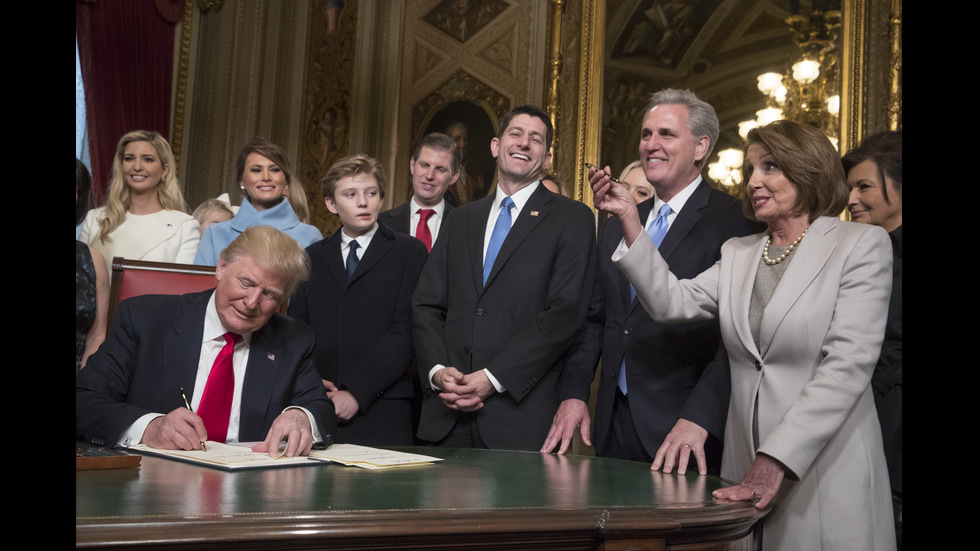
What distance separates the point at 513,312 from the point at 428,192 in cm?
164

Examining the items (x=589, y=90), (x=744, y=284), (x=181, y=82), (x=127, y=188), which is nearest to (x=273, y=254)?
(x=744, y=284)

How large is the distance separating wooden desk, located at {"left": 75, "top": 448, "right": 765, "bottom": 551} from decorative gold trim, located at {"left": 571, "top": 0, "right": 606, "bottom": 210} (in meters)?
6.16

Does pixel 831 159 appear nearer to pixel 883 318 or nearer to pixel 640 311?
pixel 883 318

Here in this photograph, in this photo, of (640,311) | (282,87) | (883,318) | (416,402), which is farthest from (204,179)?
(883,318)

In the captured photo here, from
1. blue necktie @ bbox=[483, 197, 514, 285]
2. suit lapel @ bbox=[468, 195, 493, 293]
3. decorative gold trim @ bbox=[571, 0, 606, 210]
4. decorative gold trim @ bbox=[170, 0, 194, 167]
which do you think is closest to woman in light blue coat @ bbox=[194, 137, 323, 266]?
suit lapel @ bbox=[468, 195, 493, 293]

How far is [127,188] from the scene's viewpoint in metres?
4.57

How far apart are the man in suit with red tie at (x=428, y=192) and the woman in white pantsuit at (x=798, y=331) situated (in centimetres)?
214

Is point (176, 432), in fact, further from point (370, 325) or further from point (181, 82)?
point (181, 82)

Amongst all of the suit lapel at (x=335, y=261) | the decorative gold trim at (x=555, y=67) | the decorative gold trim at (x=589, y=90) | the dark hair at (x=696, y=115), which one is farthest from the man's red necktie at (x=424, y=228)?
the decorative gold trim at (x=555, y=67)

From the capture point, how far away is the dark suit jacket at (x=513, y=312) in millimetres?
3033

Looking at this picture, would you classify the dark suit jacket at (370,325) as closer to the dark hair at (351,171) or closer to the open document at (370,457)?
the dark hair at (351,171)

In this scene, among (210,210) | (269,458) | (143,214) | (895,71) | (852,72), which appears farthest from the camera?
(852,72)

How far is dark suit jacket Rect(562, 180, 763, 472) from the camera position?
2.88 meters

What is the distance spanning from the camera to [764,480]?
2.18m
